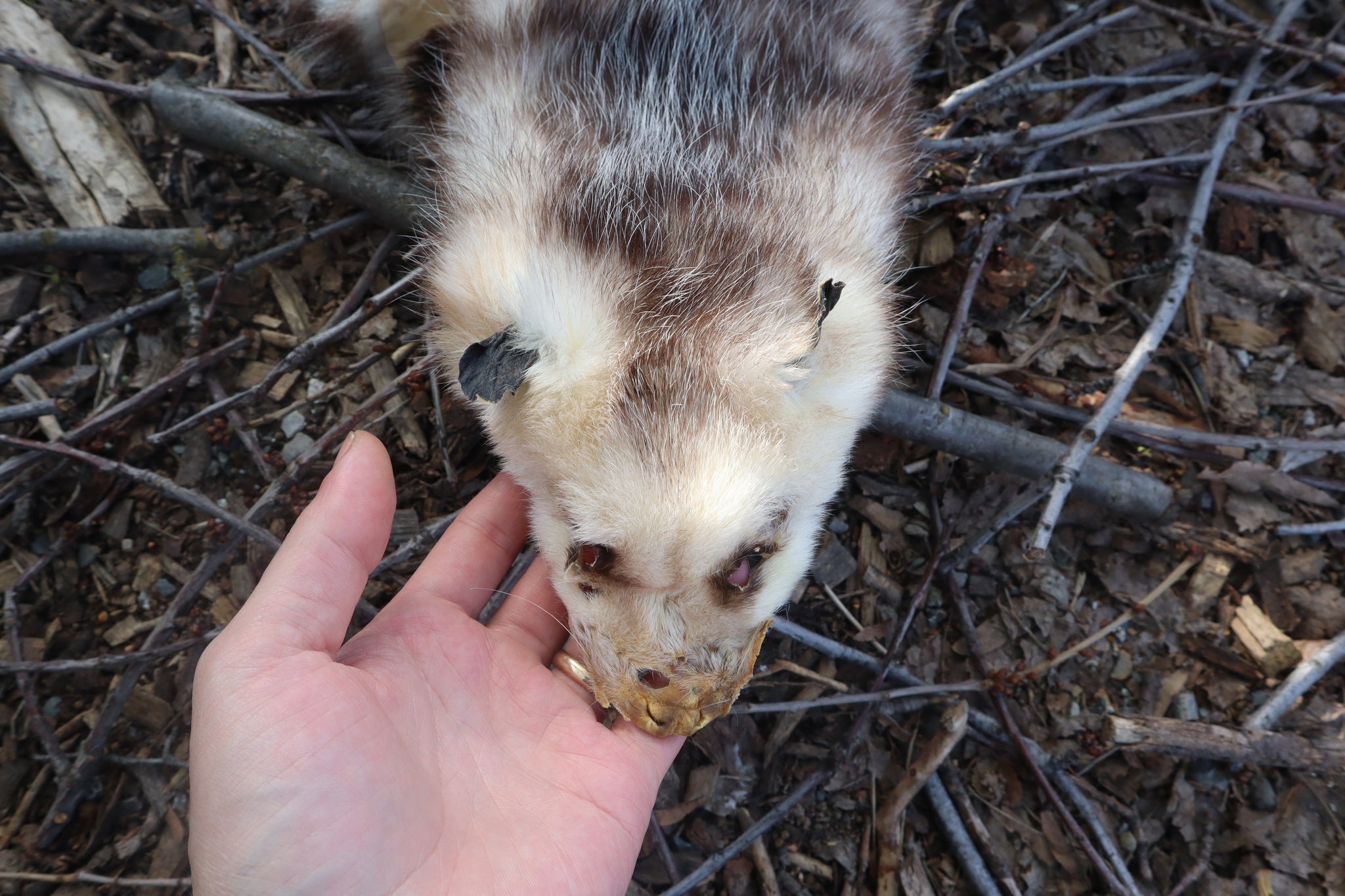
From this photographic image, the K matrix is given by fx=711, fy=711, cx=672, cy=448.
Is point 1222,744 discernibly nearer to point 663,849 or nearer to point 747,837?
point 747,837

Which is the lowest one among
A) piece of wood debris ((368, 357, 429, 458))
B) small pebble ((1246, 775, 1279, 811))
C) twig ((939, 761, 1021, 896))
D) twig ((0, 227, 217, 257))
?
small pebble ((1246, 775, 1279, 811))

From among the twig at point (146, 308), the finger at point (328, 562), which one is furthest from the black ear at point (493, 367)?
the twig at point (146, 308)

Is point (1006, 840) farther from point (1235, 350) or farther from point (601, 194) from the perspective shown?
point (601, 194)

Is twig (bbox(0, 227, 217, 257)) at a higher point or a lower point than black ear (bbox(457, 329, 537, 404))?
higher

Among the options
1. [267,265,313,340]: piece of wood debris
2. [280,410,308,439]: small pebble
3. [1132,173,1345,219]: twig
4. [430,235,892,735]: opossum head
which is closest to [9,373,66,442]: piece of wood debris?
[280,410,308,439]: small pebble

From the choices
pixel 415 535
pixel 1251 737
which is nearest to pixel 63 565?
pixel 415 535

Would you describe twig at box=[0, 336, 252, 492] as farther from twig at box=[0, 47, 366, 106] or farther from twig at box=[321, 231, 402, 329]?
twig at box=[0, 47, 366, 106]

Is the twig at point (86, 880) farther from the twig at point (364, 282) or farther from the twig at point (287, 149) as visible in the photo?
the twig at point (287, 149)
